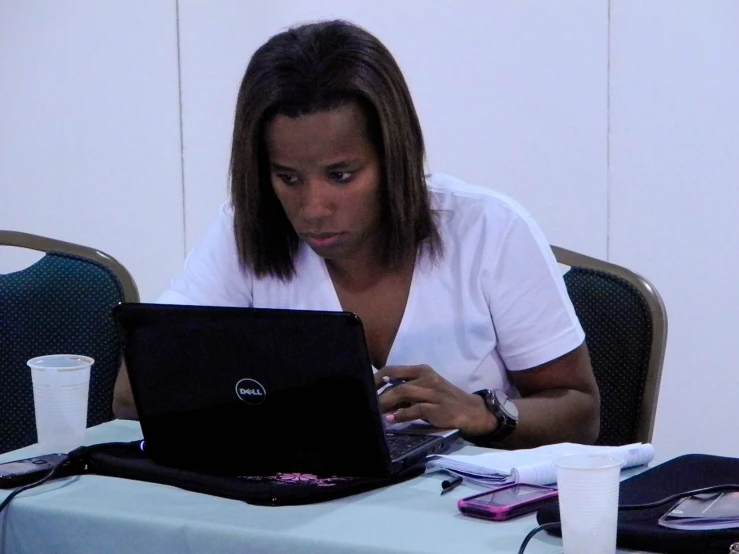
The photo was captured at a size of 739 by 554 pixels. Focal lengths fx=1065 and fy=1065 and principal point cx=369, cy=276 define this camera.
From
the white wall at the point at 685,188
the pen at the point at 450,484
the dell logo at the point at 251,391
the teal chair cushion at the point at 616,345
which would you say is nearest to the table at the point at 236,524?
the pen at the point at 450,484

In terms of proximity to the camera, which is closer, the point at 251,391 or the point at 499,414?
the point at 251,391

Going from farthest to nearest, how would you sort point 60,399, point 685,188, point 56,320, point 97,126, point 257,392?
point 97,126 → point 685,188 → point 56,320 → point 60,399 → point 257,392

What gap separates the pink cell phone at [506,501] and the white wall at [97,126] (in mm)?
2387

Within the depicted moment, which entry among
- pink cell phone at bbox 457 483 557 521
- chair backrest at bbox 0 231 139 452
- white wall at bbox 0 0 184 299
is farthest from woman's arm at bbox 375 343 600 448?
white wall at bbox 0 0 184 299

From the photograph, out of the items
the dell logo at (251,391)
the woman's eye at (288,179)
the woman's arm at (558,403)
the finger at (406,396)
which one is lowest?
the woman's arm at (558,403)

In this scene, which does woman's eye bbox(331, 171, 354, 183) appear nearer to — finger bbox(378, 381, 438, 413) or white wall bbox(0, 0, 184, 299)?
finger bbox(378, 381, 438, 413)

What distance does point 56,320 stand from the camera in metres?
2.04

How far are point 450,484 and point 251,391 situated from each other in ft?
0.84

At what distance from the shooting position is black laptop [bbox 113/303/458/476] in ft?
3.90

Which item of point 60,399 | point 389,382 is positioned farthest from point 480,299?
point 60,399

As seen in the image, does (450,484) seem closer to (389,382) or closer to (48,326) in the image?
(389,382)

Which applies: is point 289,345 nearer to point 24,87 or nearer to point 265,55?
point 265,55

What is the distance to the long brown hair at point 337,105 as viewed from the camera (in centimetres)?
162

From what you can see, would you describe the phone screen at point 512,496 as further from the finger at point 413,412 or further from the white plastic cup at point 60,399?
the white plastic cup at point 60,399
